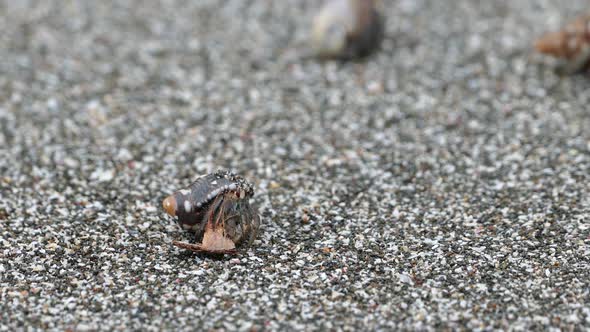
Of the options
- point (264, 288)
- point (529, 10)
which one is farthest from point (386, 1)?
point (264, 288)

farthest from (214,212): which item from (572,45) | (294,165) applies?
(572,45)

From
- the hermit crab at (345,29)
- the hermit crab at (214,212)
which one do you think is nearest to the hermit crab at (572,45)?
the hermit crab at (345,29)

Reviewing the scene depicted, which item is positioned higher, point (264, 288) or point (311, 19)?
point (311, 19)

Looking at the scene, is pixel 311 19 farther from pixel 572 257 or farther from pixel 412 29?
pixel 572 257

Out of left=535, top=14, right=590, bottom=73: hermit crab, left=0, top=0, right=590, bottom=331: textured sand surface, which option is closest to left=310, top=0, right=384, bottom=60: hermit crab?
left=0, top=0, right=590, bottom=331: textured sand surface

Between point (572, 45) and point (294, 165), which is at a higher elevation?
point (572, 45)

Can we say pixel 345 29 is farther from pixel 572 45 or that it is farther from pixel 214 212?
A: pixel 214 212

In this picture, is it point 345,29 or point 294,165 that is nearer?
point 294,165
